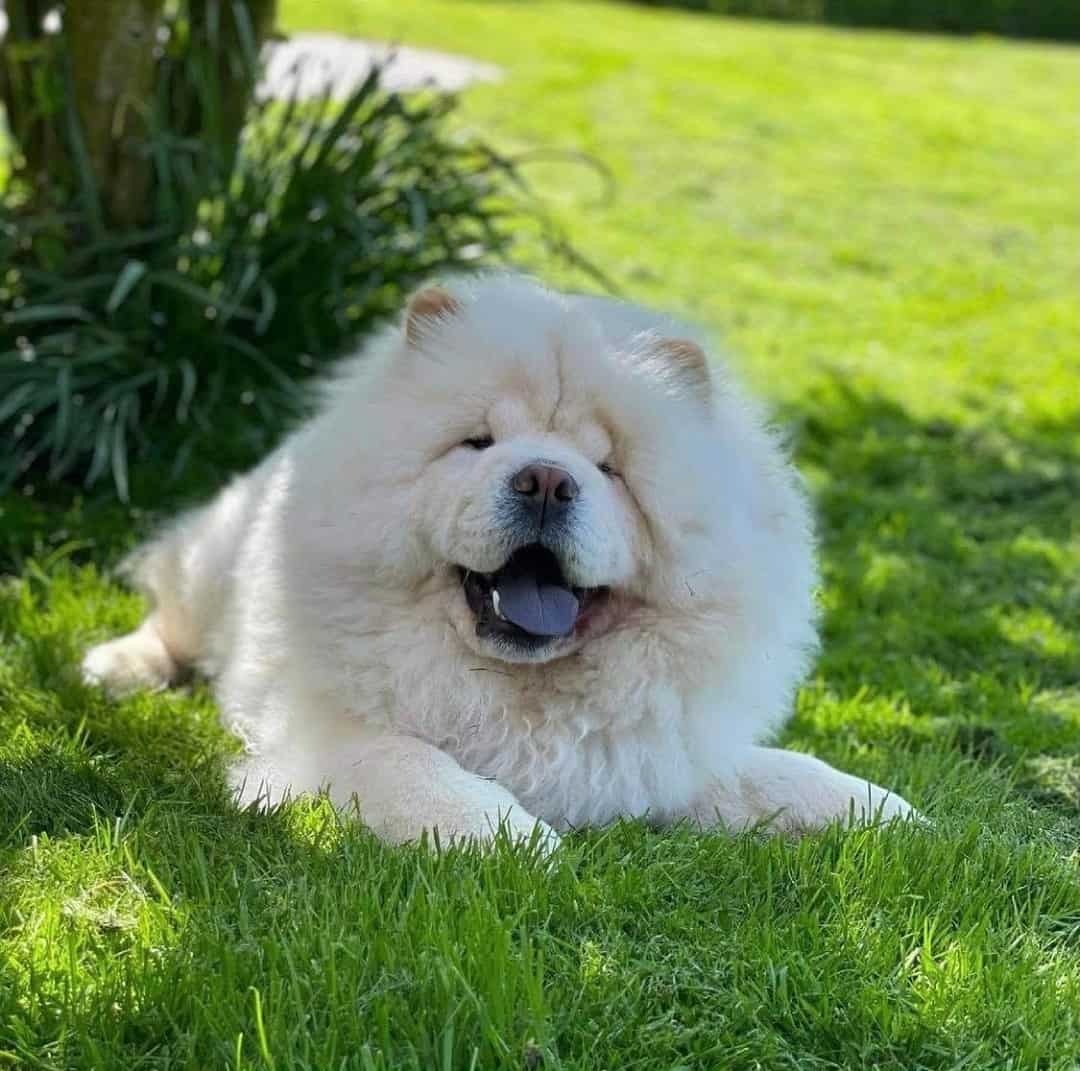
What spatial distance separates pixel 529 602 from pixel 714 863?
57 centimetres

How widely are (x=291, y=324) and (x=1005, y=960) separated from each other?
380 cm

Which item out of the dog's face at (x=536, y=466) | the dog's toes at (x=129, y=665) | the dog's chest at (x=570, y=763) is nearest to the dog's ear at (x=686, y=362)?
the dog's face at (x=536, y=466)

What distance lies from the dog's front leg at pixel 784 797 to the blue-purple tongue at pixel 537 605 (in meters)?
0.48

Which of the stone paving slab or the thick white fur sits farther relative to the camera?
the stone paving slab

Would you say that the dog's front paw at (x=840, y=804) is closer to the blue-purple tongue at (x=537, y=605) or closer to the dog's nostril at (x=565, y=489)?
the blue-purple tongue at (x=537, y=605)

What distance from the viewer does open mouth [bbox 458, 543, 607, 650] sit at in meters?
2.64

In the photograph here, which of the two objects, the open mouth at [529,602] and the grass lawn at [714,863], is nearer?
the grass lawn at [714,863]

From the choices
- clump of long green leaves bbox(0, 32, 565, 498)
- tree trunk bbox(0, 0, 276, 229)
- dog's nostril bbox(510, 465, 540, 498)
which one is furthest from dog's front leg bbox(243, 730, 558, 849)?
tree trunk bbox(0, 0, 276, 229)

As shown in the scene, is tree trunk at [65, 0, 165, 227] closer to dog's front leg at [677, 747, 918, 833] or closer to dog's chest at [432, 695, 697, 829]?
dog's chest at [432, 695, 697, 829]

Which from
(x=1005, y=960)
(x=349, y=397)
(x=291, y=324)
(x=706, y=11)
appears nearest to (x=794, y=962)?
(x=1005, y=960)

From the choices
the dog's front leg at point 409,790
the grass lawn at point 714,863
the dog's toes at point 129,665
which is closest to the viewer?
the grass lawn at point 714,863

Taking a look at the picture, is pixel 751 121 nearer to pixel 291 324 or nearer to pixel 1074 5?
pixel 291 324

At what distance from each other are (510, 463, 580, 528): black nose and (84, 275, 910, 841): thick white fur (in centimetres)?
4

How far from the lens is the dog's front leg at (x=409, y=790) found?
2.48 meters
